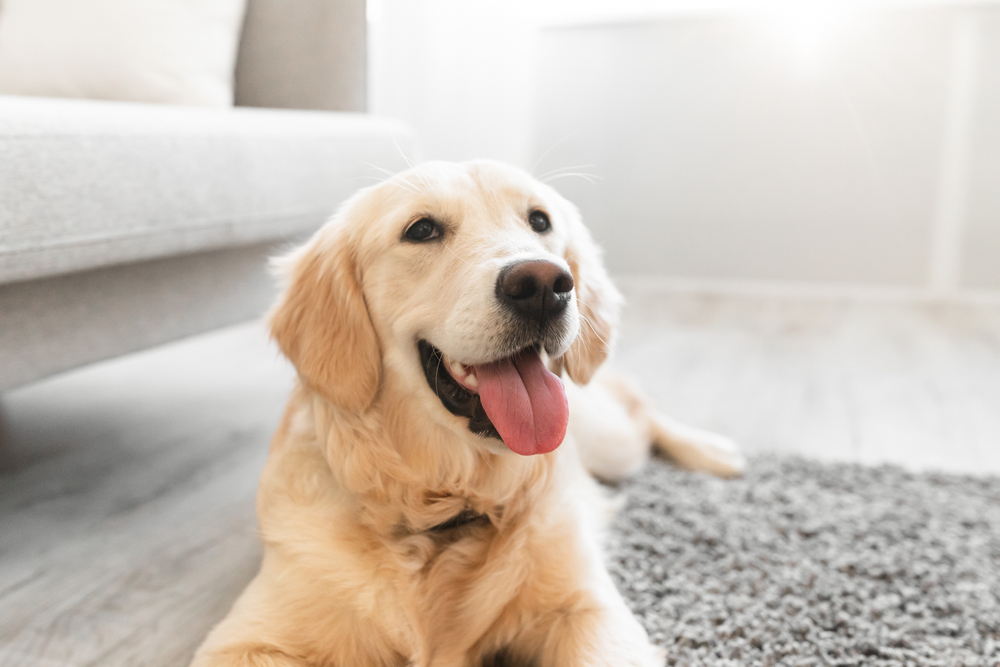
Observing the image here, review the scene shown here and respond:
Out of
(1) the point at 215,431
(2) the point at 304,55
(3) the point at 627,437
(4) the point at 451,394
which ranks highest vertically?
(2) the point at 304,55

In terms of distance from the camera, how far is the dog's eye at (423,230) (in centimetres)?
123

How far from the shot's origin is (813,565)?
1.48 metres

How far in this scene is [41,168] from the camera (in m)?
1.36

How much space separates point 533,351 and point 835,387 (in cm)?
194

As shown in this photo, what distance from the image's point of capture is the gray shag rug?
1227 mm

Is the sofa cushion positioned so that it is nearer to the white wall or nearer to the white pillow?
the white pillow

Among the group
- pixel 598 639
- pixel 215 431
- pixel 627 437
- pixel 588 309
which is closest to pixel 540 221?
pixel 588 309

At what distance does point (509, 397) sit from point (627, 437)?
0.87 metres

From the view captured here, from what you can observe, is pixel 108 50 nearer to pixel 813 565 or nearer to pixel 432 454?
pixel 432 454

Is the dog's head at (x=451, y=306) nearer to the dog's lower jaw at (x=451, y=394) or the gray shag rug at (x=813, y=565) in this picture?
the dog's lower jaw at (x=451, y=394)

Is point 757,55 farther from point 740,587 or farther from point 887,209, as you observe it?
point 740,587

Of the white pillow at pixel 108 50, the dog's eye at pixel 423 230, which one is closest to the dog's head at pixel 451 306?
the dog's eye at pixel 423 230

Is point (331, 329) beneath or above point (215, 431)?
above

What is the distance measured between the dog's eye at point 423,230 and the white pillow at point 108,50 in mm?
1338
